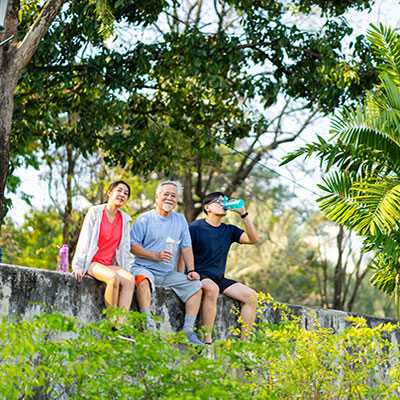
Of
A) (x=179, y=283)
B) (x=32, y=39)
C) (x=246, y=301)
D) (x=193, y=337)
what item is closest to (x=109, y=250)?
(x=179, y=283)

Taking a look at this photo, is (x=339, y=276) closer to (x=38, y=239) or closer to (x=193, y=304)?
(x=38, y=239)

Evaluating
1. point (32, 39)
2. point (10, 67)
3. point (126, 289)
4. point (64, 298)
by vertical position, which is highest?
point (32, 39)

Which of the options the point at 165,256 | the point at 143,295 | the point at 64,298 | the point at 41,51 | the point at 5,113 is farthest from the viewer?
the point at 41,51

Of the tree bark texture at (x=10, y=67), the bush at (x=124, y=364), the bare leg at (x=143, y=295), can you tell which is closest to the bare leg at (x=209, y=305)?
the bare leg at (x=143, y=295)

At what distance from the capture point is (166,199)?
21.2ft

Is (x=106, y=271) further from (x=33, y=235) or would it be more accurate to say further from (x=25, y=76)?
(x=33, y=235)

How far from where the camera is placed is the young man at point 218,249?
6.42 meters

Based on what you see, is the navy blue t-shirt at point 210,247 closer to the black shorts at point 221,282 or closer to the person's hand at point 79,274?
the black shorts at point 221,282

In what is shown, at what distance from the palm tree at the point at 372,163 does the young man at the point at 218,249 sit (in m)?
1.43

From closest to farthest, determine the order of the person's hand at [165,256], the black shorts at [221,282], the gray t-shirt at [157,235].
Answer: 1. the person's hand at [165,256]
2. the gray t-shirt at [157,235]
3. the black shorts at [221,282]

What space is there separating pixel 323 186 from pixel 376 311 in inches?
882

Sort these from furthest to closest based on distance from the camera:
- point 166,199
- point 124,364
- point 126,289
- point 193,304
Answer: point 166,199
point 193,304
point 126,289
point 124,364

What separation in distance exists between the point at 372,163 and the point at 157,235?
3.49m

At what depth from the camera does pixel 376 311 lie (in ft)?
95.5
